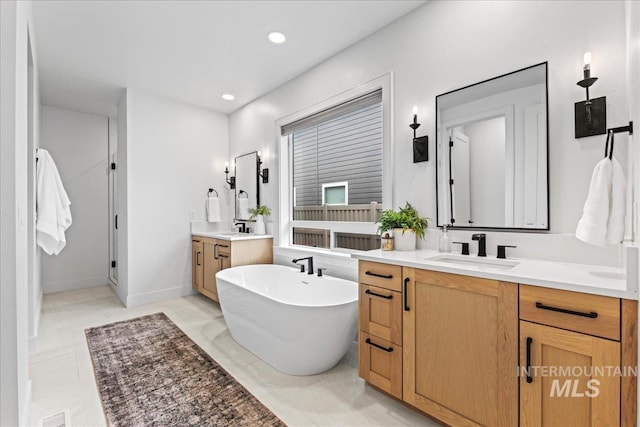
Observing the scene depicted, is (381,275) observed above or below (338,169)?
below

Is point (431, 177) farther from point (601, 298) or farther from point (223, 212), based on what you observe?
point (223, 212)

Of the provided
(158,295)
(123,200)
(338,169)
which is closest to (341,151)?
(338,169)

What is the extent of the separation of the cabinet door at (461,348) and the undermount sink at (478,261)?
0.98 ft

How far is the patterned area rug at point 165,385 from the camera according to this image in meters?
1.81

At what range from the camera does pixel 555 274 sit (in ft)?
4.46

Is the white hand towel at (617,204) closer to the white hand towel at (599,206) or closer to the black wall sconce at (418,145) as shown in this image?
the white hand towel at (599,206)

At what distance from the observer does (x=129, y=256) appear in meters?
3.89

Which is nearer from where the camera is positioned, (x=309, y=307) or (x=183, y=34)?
(x=309, y=307)

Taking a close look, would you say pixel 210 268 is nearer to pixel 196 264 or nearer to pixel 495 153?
pixel 196 264

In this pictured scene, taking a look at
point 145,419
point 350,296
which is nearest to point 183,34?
point 350,296

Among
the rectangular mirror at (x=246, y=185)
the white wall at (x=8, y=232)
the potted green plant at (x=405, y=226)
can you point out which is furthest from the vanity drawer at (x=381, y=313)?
the rectangular mirror at (x=246, y=185)

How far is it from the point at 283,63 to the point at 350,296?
243 centimetres

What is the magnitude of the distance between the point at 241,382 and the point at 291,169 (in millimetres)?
2399

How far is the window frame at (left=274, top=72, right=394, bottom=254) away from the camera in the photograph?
2525mm
